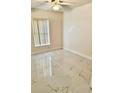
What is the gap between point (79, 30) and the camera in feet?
22.0

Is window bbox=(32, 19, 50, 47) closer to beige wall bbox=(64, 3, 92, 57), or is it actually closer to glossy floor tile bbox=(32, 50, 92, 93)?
beige wall bbox=(64, 3, 92, 57)

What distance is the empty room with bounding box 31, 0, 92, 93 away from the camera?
11.1 feet

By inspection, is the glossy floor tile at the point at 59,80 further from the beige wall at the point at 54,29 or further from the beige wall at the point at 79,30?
the beige wall at the point at 54,29

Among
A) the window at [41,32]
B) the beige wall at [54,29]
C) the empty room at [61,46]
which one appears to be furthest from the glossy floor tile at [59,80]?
the beige wall at [54,29]

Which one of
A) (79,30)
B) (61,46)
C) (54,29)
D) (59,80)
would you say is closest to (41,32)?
(54,29)

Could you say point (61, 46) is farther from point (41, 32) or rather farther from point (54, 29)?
point (41, 32)

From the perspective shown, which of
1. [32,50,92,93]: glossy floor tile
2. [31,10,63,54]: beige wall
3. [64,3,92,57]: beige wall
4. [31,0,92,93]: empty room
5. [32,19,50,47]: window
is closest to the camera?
[32,50,92,93]: glossy floor tile

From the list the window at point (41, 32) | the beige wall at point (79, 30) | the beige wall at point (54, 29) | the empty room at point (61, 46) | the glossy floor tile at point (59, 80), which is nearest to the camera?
the glossy floor tile at point (59, 80)

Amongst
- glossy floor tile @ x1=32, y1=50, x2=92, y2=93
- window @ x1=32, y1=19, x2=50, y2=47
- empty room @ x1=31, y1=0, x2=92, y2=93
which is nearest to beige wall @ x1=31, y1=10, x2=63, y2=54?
empty room @ x1=31, y1=0, x2=92, y2=93

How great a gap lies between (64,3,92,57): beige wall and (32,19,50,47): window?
1181mm

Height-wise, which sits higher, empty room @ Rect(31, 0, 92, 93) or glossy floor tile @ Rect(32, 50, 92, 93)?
empty room @ Rect(31, 0, 92, 93)

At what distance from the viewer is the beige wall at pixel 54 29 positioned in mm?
7438

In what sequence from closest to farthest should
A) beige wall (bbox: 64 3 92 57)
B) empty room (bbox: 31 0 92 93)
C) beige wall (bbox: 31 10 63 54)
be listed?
empty room (bbox: 31 0 92 93), beige wall (bbox: 64 3 92 57), beige wall (bbox: 31 10 63 54)
